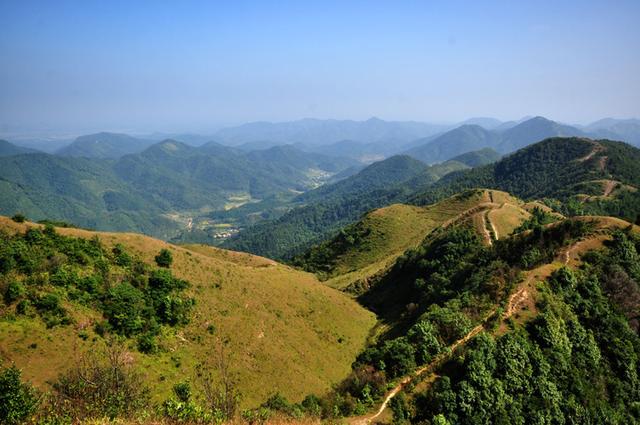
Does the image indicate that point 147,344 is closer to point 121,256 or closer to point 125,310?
point 125,310

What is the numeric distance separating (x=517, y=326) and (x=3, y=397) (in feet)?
105

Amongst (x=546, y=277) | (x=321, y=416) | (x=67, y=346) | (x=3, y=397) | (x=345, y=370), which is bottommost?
(x=345, y=370)

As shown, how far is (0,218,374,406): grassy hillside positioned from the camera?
1174 inches

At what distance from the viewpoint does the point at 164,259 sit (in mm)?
45375

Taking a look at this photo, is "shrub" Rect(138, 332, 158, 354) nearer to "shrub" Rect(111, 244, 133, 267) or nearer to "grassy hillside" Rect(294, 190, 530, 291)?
"shrub" Rect(111, 244, 133, 267)

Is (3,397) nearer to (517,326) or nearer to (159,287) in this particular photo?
(159,287)

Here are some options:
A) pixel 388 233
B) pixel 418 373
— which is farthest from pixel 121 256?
pixel 388 233

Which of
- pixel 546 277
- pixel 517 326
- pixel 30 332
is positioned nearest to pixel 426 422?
pixel 517 326

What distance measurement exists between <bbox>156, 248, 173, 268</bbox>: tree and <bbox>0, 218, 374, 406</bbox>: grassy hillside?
775 mm

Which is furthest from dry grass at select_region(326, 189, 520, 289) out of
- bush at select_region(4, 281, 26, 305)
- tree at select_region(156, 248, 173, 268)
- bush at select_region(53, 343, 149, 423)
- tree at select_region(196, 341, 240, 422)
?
bush at select_region(53, 343, 149, 423)

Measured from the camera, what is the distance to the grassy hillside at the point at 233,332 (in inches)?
1174

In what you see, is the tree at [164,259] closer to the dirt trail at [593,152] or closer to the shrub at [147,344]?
the shrub at [147,344]

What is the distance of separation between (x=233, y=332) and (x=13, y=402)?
84.6 feet

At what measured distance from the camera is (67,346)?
3027 cm
